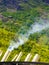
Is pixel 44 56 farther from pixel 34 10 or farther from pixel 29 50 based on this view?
pixel 34 10

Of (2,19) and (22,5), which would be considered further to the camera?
(22,5)

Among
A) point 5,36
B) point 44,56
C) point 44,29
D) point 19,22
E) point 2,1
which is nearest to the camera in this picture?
point 44,56

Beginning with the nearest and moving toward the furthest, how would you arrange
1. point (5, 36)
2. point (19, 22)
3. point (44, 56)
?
point (44, 56) < point (5, 36) < point (19, 22)

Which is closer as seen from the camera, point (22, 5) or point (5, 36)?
point (5, 36)

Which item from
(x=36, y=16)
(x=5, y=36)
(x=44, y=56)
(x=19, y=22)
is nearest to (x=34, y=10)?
(x=36, y=16)

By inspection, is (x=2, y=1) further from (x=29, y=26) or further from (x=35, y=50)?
(x=35, y=50)

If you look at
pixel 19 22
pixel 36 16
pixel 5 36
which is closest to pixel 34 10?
pixel 36 16
